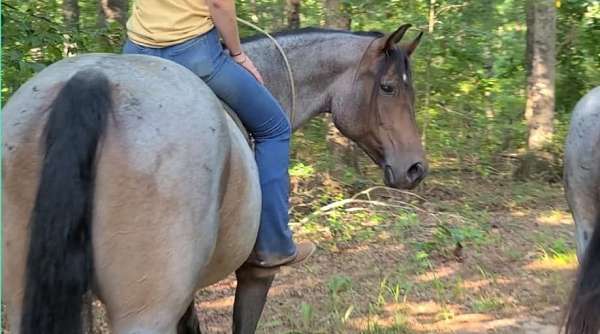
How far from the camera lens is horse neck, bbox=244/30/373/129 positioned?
13.3 feet

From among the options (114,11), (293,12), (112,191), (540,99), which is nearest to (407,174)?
(112,191)

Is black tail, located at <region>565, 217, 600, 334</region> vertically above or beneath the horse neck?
beneath

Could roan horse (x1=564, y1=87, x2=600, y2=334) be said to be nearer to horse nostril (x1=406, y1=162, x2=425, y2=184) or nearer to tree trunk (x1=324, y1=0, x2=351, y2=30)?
horse nostril (x1=406, y1=162, x2=425, y2=184)

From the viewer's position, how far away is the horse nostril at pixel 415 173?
4.09 meters

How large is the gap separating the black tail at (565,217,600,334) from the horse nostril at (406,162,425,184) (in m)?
0.92

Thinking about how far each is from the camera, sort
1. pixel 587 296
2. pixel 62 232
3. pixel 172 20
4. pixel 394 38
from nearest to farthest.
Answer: pixel 62 232, pixel 172 20, pixel 587 296, pixel 394 38

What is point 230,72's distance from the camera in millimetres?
3268

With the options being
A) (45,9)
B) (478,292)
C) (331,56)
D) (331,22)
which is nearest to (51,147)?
(331,56)

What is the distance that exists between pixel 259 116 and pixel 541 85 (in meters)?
8.70

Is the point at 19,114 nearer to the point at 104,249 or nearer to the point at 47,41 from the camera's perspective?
the point at 104,249

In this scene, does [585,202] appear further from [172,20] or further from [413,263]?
[413,263]

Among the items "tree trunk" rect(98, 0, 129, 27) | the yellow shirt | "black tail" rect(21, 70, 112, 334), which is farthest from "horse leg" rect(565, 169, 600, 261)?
"tree trunk" rect(98, 0, 129, 27)

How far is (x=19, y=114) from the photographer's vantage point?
2486mm

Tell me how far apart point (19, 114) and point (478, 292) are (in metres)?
4.50
